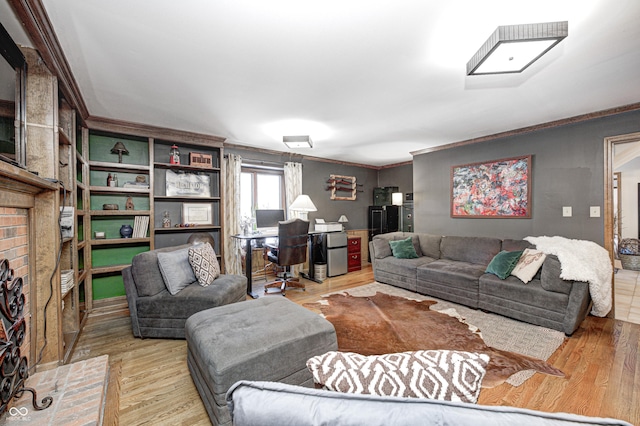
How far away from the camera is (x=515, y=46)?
160 cm

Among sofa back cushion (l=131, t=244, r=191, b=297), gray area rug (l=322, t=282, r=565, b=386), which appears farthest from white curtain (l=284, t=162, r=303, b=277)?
gray area rug (l=322, t=282, r=565, b=386)

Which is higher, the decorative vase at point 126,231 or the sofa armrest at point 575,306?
the decorative vase at point 126,231

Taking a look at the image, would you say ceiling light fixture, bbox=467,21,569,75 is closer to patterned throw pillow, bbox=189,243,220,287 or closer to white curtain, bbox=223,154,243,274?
patterned throw pillow, bbox=189,243,220,287

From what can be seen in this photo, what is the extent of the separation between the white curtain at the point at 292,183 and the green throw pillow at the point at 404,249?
187 cm

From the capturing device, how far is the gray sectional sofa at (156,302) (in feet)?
8.07

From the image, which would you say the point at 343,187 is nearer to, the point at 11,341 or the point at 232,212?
the point at 232,212

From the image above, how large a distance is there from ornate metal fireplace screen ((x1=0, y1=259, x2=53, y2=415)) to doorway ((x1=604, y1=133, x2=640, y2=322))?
4935mm

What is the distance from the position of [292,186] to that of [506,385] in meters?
3.99

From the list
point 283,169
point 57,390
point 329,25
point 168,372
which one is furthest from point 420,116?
point 57,390

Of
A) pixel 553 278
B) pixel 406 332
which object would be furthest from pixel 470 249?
pixel 406 332

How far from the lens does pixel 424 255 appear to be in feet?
14.4

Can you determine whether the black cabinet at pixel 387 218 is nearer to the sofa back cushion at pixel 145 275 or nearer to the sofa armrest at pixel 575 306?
the sofa armrest at pixel 575 306

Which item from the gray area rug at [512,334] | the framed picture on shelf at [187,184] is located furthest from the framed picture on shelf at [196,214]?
the gray area rug at [512,334]

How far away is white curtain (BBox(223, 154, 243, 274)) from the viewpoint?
418cm
